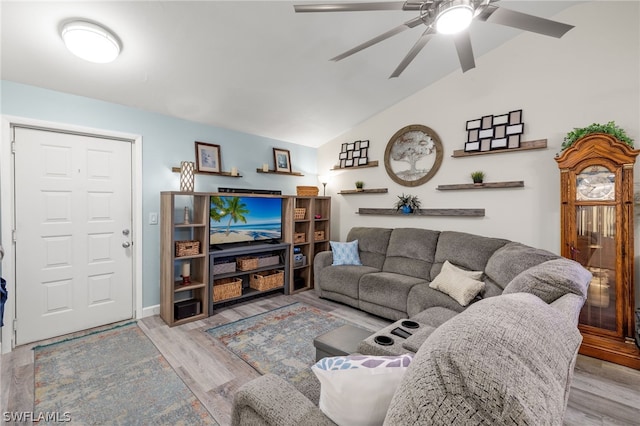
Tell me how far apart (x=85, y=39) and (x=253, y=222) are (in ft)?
8.02

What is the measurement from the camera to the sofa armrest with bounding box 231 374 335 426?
3.22ft

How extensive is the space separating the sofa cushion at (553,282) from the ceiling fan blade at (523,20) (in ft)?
4.32

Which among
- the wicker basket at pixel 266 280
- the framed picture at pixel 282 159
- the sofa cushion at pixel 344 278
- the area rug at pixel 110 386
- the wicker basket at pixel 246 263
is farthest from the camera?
the framed picture at pixel 282 159

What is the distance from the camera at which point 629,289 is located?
2396 millimetres

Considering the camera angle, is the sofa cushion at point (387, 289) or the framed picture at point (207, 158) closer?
the sofa cushion at point (387, 289)

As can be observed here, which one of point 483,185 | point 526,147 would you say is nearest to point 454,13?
point 526,147

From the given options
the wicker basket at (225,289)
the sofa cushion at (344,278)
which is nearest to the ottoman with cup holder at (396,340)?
the sofa cushion at (344,278)

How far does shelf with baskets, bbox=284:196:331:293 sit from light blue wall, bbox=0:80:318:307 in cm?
55

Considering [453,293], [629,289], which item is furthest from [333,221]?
[629,289]

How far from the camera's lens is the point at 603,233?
2494 millimetres

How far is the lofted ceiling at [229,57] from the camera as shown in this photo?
2.12 meters

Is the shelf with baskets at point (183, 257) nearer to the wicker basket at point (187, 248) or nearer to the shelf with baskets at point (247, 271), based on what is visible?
the wicker basket at point (187, 248)

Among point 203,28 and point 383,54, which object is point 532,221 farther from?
point 203,28

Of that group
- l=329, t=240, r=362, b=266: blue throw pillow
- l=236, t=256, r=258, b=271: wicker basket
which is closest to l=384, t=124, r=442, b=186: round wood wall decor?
l=329, t=240, r=362, b=266: blue throw pillow
